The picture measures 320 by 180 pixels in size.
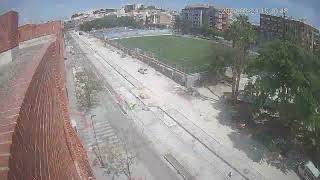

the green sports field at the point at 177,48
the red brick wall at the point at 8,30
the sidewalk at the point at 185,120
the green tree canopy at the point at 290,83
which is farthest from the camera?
the green sports field at the point at 177,48

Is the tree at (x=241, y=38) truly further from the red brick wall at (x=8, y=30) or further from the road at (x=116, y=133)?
the red brick wall at (x=8, y=30)

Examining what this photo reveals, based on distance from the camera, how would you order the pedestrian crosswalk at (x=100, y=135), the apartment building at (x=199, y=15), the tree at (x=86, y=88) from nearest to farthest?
the pedestrian crosswalk at (x=100, y=135) → the tree at (x=86, y=88) → the apartment building at (x=199, y=15)

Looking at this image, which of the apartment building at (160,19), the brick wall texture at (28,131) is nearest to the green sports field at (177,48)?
the apartment building at (160,19)

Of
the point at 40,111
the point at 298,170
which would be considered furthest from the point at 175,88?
the point at 40,111

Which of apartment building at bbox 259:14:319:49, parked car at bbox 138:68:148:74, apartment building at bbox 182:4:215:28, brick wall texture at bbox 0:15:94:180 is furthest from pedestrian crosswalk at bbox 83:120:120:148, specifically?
apartment building at bbox 182:4:215:28

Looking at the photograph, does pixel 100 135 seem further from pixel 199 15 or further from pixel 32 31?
pixel 199 15

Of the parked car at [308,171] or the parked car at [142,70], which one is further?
the parked car at [142,70]

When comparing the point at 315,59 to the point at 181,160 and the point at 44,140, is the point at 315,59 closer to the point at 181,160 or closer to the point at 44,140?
the point at 181,160

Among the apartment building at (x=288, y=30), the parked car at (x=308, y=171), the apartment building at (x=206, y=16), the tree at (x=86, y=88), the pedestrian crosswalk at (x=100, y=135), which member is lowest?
the parked car at (x=308, y=171)
